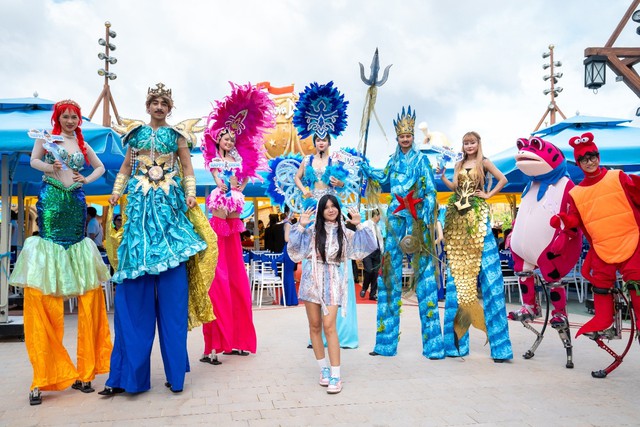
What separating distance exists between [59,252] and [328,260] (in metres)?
2.04

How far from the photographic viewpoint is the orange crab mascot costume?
4.14 metres

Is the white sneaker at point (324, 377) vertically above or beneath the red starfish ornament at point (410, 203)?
beneath

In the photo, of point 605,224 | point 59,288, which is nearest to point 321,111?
point 605,224

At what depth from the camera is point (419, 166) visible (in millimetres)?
5020

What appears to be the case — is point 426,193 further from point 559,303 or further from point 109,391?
point 109,391

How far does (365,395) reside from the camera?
3.82m

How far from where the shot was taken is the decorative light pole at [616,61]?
833cm

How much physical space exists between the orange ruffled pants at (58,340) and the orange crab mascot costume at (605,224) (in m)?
3.83

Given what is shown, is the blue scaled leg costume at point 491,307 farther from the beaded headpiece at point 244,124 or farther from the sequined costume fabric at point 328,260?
the beaded headpiece at point 244,124

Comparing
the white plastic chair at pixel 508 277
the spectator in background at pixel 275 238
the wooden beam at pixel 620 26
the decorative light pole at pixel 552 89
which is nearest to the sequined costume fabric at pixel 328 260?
the white plastic chair at pixel 508 277

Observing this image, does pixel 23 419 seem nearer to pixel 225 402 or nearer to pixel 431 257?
pixel 225 402

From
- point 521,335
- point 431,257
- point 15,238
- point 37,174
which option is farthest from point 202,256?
point 15,238

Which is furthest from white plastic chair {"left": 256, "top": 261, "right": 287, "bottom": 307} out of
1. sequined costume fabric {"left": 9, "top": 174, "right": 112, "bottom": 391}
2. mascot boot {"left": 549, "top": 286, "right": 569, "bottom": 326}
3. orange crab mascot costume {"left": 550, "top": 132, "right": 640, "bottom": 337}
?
orange crab mascot costume {"left": 550, "top": 132, "right": 640, "bottom": 337}

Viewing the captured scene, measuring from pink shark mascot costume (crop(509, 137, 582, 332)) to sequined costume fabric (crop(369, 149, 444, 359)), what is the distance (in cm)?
90
